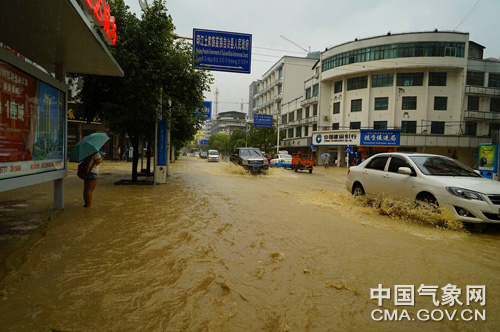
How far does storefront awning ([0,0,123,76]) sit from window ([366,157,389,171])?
6891mm

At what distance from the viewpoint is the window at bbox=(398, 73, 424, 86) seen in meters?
35.2

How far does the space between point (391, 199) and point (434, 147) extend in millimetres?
34745

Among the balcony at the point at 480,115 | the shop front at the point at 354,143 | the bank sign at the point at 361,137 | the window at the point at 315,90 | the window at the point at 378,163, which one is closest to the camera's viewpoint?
the window at the point at 378,163

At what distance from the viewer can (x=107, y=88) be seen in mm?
10641

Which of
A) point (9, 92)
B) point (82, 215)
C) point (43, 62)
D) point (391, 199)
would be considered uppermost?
point (43, 62)

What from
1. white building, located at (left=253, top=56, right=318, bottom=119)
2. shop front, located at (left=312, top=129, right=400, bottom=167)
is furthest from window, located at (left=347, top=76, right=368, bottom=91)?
white building, located at (left=253, top=56, right=318, bottom=119)

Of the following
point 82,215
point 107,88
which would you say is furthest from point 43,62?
Result: point 82,215

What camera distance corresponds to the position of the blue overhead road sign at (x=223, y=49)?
12.7 meters

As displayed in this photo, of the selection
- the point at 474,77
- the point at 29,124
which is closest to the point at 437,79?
the point at 474,77

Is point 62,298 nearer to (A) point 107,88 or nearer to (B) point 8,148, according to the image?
(B) point 8,148

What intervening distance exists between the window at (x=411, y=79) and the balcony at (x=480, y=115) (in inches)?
256

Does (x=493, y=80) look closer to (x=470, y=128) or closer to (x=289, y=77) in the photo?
(x=470, y=128)

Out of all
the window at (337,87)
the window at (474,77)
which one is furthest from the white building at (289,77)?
the window at (474,77)

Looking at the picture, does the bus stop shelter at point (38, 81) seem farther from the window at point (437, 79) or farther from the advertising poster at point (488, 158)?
the window at point (437, 79)
